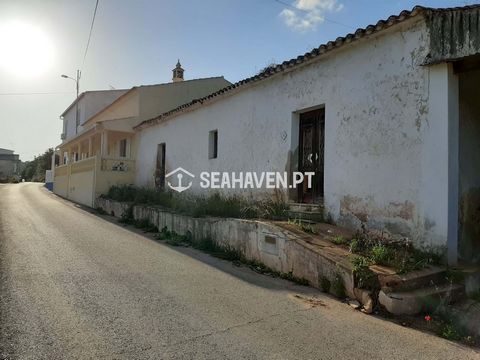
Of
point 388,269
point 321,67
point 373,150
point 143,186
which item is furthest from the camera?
point 143,186

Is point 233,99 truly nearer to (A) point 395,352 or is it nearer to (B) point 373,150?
(B) point 373,150

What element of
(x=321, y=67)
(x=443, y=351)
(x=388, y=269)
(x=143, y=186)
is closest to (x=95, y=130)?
(x=143, y=186)

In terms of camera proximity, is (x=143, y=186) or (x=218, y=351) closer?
(x=218, y=351)

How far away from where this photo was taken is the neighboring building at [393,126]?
5.83 meters

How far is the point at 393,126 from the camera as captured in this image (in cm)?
656

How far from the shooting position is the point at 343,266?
17.5 ft

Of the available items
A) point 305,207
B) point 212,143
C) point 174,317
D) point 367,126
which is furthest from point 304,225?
point 212,143

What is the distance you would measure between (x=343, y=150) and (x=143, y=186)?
12.2 m

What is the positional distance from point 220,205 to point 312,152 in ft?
9.13

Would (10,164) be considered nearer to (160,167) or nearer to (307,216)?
(160,167)

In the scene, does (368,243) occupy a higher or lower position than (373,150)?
lower

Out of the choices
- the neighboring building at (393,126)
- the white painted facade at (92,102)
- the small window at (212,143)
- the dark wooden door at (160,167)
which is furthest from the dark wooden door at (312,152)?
the white painted facade at (92,102)

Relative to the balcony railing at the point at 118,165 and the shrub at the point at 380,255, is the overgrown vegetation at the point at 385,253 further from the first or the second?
the balcony railing at the point at 118,165

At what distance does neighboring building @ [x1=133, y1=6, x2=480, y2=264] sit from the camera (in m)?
5.83
